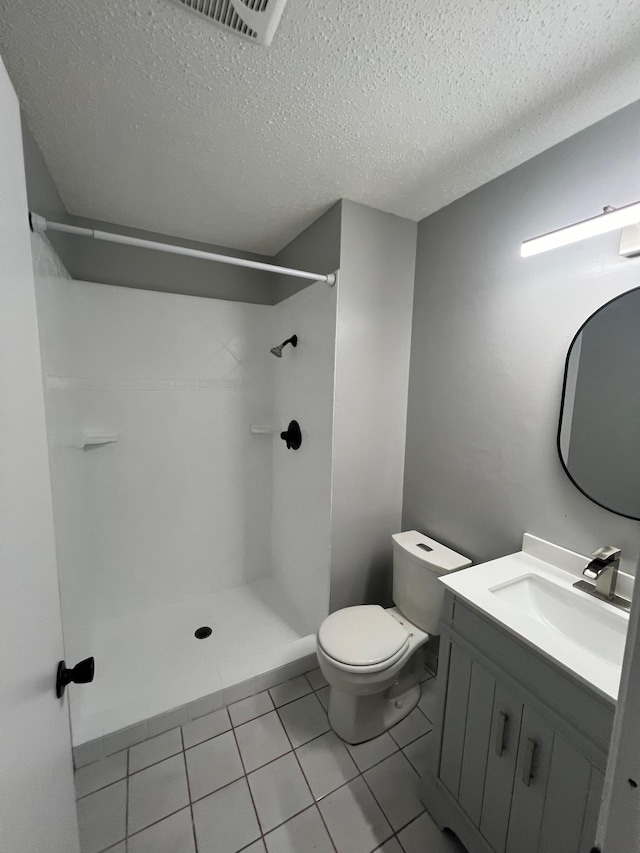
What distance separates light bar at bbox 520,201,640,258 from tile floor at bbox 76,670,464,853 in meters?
1.97

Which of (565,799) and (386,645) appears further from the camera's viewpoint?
(386,645)

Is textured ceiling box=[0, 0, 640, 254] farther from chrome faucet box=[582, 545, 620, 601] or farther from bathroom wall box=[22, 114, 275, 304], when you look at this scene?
chrome faucet box=[582, 545, 620, 601]

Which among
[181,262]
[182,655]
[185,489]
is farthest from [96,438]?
[182,655]

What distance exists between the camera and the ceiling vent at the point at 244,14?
758 mm

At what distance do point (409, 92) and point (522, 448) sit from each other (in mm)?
1258

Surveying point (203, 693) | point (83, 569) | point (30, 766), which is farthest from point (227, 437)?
point (30, 766)

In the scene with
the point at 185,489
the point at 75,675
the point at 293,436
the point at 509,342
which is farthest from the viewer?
the point at 185,489

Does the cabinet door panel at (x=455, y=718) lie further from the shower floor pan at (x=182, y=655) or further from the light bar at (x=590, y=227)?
the light bar at (x=590, y=227)

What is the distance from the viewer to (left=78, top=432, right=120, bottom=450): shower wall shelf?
1.79 meters

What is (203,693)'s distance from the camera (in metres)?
1.54

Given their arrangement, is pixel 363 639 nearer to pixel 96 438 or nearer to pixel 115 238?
pixel 96 438

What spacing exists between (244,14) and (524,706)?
1.84m

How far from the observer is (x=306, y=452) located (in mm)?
1937

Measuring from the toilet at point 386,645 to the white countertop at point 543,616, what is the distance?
31 centimetres
